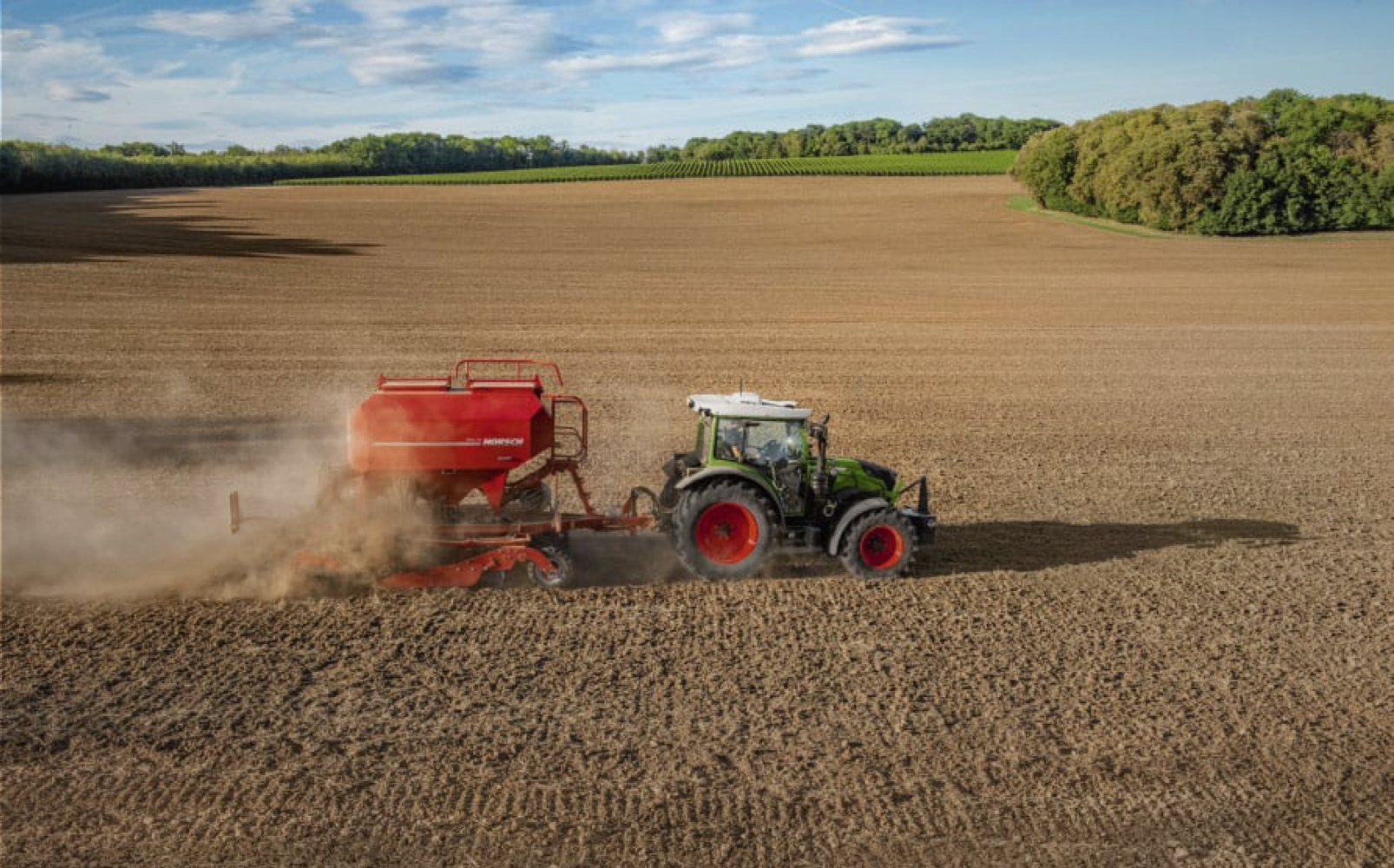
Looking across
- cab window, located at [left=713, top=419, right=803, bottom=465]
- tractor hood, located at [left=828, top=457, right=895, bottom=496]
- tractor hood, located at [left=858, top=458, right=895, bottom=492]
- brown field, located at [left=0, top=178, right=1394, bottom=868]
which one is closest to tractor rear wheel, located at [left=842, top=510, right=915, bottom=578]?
brown field, located at [left=0, top=178, right=1394, bottom=868]

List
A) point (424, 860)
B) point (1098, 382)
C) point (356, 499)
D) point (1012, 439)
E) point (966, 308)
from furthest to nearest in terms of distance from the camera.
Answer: point (966, 308) < point (1098, 382) < point (1012, 439) < point (356, 499) < point (424, 860)

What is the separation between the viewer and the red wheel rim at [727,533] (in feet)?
37.2

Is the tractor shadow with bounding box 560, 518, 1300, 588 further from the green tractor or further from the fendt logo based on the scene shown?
the fendt logo

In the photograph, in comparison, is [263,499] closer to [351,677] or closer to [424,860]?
[351,677]

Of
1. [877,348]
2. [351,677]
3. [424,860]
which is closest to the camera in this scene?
[424,860]

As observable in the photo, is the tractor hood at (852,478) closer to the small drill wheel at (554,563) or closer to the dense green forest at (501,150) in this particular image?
the small drill wheel at (554,563)

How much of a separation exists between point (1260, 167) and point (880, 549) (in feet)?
178

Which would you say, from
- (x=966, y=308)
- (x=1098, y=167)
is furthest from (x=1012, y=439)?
(x=1098, y=167)

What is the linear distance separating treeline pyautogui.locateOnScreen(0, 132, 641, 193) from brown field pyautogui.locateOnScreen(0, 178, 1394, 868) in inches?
2627

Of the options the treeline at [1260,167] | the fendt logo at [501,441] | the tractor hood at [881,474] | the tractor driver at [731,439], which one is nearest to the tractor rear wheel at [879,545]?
the tractor hood at [881,474]

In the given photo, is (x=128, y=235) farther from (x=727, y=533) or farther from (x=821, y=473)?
(x=821, y=473)

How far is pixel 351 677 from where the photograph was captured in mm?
9203

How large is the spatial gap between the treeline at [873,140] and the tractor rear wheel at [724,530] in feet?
360

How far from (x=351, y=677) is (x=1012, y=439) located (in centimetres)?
1245
